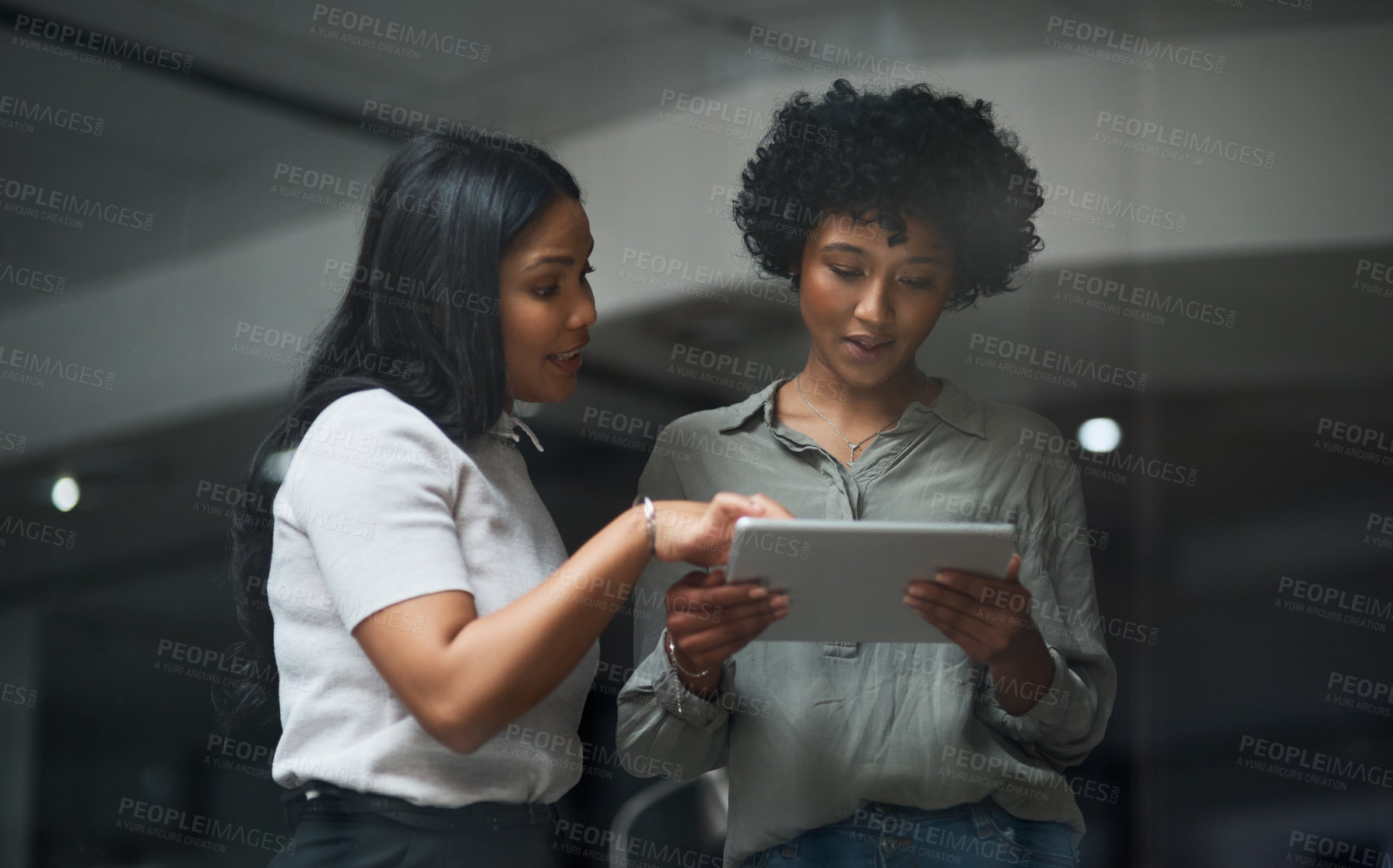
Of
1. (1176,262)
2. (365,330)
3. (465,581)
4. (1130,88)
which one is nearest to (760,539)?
(465,581)

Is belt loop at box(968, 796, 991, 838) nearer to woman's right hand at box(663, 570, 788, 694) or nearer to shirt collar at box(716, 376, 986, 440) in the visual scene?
woman's right hand at box(663, 570, 788, 694)

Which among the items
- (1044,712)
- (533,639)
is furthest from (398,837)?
(1044,712)

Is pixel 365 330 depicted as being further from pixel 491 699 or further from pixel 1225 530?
pixel 1225 530

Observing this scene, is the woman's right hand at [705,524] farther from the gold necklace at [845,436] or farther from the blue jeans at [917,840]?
the blue jeans at [917,840]

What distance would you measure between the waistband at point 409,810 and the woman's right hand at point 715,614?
13.4 inches

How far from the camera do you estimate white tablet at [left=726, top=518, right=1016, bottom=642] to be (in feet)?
4.42

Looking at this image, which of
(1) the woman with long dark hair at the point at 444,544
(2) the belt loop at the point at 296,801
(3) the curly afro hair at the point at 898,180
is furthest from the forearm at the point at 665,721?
(3) the curly afro hair at the point at 898,180

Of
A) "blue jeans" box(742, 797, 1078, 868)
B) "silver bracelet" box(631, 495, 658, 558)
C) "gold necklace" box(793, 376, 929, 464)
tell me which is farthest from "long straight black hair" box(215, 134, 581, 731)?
"blue jeans" box(742, 797, 1078, 868)

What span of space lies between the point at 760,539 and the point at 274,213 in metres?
1.40

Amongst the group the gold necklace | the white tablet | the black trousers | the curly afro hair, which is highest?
the curly afro hair

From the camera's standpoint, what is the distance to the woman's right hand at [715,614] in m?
1.48

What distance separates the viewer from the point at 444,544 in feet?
4.51

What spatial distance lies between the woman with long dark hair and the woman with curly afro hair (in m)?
0.23

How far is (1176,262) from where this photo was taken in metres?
2.28
